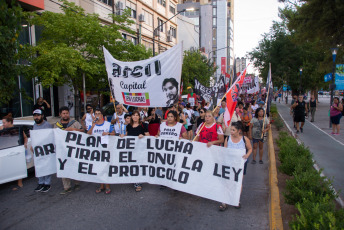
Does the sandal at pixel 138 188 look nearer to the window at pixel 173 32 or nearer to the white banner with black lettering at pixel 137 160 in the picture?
the white banner with black lettering at pixel 137 160

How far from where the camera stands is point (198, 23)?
70.2 m

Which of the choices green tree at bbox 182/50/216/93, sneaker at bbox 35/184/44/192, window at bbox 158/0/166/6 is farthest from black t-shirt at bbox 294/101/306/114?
window at bbox 158/0/166/6

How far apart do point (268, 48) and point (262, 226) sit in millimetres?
34880

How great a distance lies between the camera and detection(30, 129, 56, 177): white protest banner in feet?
19.0

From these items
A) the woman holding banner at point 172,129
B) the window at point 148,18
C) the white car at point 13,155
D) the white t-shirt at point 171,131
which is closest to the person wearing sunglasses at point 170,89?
the woman holding banner at point 172,129

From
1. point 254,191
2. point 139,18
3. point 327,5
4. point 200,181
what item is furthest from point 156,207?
point 139,18

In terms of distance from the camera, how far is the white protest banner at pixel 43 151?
228 inches

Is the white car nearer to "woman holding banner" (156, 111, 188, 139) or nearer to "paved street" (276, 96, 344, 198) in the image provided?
"woman holding banner" (156, 111, 188, 139)

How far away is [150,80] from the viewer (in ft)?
19.3

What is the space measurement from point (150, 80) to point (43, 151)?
8.76ft

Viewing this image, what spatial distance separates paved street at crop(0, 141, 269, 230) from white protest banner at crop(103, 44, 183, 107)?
1911mm

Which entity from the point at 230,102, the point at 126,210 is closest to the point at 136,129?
the point at 126,210

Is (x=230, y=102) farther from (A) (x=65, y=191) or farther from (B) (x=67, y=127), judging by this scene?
(A) (x=65, y=191)

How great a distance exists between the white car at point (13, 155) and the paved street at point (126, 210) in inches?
15.9
